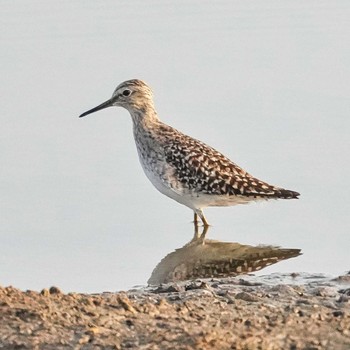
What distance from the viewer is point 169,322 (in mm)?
8195

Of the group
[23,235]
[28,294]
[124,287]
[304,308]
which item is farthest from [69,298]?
[23,235]

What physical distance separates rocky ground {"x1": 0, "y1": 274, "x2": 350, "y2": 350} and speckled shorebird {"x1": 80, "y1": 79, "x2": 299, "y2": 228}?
4087 mm

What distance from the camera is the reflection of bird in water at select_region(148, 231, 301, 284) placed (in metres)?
11.6

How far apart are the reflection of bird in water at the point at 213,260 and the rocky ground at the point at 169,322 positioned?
2.13 m

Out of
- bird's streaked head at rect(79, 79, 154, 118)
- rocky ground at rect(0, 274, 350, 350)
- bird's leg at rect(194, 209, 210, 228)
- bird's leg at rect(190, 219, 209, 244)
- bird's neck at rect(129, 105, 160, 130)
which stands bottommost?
rocky ground at rect(0, 274, 350, 350)

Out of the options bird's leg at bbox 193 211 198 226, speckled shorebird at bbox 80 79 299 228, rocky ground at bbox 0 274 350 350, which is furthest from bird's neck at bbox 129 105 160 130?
rocky ground at bbox 0 274 350 350

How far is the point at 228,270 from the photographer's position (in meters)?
11.7

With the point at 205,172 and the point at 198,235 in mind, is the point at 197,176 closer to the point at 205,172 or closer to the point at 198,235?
the point at 205,172

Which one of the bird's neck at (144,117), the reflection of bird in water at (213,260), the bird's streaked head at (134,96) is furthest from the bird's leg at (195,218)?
the bird's streaked head at (134,96)

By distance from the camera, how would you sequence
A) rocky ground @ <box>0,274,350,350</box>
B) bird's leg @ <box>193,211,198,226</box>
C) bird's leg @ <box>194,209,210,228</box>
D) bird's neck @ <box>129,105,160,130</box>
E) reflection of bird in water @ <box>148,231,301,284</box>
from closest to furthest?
rocky ground @ <box>0,274,350,350</box> < reflection of bird in water @ <box>148,231,301,284</box> < bird's leg @ <box>194,209,210,228</box> < bird's leg @ <box>193,211,198,226</box> < bird's neck @ <box>129,105,160,130</box>

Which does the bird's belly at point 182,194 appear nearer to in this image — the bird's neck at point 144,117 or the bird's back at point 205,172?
the bird's back at point 205,172

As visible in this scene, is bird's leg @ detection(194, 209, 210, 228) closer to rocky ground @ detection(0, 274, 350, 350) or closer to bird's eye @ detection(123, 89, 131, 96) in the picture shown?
bird's eye @ detection(123, 89, 131, 96)

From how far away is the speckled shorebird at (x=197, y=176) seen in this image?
44.3ft

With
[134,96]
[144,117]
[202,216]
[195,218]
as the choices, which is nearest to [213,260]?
[202,216]
